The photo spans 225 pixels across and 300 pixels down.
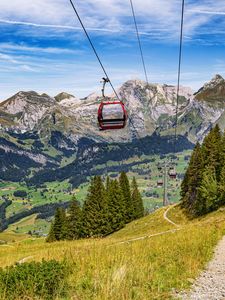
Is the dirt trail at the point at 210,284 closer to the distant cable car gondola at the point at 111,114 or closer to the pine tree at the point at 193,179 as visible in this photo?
the distant cable car gondola at the point at 111,114

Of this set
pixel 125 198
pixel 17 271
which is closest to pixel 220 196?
pixel 125 198

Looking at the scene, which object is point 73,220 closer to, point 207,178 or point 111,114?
point 207,178

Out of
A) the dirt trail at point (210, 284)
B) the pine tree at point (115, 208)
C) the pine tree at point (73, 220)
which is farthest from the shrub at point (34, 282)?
the pine tree at point (73, 220)

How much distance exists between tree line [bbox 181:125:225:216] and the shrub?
5595cm

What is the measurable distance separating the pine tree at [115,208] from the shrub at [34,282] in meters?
78.4

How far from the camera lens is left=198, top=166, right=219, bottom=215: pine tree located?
67.0 m

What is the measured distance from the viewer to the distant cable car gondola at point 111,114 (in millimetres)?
23094

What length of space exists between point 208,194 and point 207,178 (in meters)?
3.72

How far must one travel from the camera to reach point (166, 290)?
1058 centimetres

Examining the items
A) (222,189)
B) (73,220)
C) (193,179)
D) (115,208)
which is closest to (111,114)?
(222,189)

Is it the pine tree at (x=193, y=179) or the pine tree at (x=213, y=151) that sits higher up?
the pine tree at (x=213, y=151)

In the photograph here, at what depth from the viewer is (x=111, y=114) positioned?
23.8 meters

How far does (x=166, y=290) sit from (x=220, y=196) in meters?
57.6

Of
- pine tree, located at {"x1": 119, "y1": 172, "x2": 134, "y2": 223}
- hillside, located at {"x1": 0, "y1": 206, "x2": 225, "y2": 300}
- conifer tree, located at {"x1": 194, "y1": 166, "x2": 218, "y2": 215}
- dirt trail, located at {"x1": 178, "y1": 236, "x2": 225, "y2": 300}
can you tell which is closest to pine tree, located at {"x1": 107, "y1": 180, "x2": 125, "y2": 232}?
pine tree, located at {"x1": 119, "y1": 172, "x2": 134, "y2": 223}
